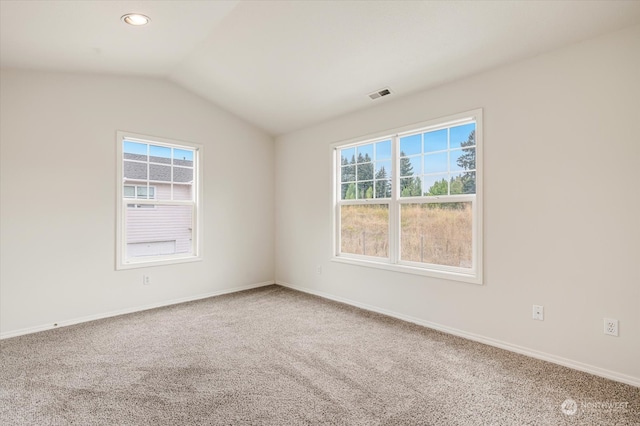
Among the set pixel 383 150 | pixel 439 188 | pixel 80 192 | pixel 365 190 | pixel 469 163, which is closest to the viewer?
pixel 469 163

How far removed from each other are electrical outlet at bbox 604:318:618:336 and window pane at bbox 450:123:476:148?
67.9 inches

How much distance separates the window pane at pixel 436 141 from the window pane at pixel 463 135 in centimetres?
7

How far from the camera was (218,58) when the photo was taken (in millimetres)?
3488

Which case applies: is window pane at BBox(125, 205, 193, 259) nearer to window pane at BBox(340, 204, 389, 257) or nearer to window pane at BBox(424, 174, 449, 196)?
window pane at BBox(340, 204, 389, 257)

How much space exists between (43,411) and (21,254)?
1.94 meters

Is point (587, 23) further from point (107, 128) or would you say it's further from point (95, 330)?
point (95, 330)

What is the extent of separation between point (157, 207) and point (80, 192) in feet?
2.74

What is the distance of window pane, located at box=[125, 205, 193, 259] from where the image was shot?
3971mm

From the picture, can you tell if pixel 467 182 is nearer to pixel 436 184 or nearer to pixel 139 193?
pixel 436 184

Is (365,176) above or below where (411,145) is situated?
below

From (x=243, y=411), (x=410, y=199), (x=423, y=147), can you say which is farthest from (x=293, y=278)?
(x=243, y=411)

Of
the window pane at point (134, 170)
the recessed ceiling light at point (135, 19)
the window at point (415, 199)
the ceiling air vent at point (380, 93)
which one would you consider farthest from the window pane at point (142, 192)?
the ceiling air vent at point (380, 93)

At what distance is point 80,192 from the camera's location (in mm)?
3518

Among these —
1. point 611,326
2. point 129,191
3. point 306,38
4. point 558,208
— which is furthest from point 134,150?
point 611,326
